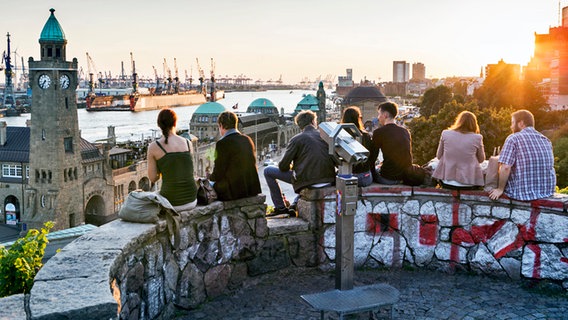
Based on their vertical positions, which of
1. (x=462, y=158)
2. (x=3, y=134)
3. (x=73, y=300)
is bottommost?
(x=3, y=134)

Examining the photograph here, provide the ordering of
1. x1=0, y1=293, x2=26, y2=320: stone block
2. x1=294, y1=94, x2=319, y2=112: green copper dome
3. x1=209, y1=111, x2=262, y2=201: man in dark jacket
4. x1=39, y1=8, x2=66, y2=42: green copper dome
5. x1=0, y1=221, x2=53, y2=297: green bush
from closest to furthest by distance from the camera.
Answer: x1=0, y1=293, x2=26, y2=320: stone block, x1=0, y1=221, x2=53, y2=297: green bush, x1=209, y1=111, x2=262, y2=201: man in dark jacket, x1=39, y1=8, x2=66, y2=42: green copper dome, x1=294, y1=94, x2=319, y2=112: green copper dome

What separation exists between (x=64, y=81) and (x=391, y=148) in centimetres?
4929

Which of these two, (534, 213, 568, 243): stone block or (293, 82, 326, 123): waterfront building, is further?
(293, 82, 326, 123): waterfront building

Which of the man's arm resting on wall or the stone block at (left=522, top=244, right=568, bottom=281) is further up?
the man's arm resting on wall

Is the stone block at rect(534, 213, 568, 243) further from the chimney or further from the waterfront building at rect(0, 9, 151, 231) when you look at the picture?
the chimney

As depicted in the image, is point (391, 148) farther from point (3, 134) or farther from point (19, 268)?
point (3, 134)

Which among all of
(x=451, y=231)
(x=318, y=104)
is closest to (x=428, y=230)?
(x=451, y=231)

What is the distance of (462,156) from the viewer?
6.12 m

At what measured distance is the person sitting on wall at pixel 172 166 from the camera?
5023 millimetres

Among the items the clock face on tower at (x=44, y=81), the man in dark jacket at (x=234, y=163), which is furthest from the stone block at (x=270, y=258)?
the clock face on tower at (x=44, y=81)

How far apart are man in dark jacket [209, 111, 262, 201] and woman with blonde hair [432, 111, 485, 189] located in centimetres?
192

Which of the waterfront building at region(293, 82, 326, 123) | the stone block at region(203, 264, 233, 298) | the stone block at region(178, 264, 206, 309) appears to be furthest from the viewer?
the waterfront building at region(293, 82, 326, 123)

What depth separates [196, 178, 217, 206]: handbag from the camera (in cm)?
534

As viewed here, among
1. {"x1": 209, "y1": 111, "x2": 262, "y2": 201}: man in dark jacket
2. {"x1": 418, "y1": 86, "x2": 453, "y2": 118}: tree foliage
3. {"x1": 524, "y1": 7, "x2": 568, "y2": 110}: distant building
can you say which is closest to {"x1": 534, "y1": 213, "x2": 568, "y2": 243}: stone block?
{"x1": 209, "y1": 111, "x2": 262, "y2": 201}: man in dark jacket
